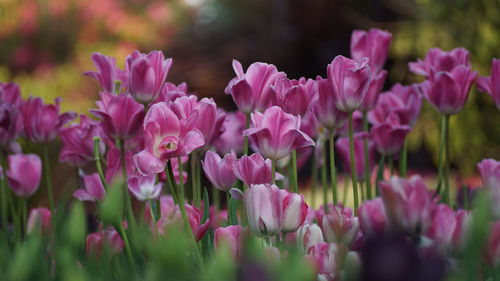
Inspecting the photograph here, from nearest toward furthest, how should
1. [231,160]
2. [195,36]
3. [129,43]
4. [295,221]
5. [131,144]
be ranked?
[295,221] → [231,160] → [131,144] → [129,43] → [195,36]

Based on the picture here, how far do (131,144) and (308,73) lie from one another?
7.16m

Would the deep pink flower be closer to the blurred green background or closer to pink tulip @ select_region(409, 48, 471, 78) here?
pink tulip @ select_region(409, 48, 471, 78)

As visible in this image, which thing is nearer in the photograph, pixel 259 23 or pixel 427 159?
pixel 427 159

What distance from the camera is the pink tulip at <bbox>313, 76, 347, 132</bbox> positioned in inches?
34.9

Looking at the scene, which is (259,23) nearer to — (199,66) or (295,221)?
(199,66)

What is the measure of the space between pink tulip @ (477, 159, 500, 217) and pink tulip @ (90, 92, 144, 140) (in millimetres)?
462

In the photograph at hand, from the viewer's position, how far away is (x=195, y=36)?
7773 mm

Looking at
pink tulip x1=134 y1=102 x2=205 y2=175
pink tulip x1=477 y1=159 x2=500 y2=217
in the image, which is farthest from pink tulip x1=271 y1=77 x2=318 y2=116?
pink tulip x1=477 y1=159 x2=500 y2=217

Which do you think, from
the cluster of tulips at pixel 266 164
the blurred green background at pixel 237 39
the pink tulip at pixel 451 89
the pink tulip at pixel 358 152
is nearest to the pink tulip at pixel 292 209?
the cluster of tulips at pixel 266 164

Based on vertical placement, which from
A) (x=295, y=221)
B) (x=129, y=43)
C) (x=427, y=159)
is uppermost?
(x=129, y=43)

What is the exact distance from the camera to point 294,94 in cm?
85

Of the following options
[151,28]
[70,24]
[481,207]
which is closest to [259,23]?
[151,28]

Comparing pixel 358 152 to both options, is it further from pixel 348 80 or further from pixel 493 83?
pixel 348 80

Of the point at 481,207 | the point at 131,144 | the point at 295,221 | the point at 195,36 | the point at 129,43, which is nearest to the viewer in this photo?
the point at 481,207
